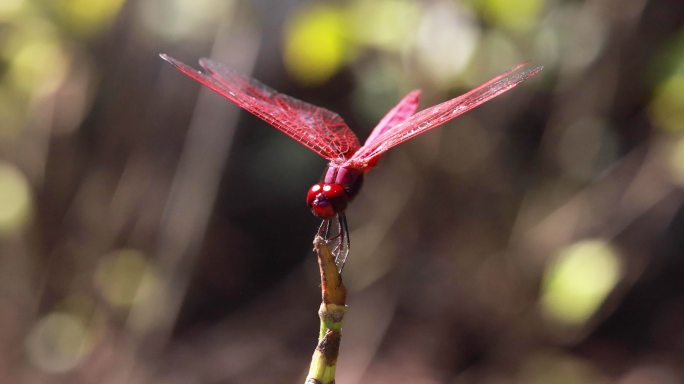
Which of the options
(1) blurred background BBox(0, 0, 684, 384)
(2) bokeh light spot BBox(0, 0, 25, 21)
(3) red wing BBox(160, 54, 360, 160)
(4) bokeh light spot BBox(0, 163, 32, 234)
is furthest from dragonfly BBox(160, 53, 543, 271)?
(4) bokeh light spot BBox(0, 163, 32, 234)

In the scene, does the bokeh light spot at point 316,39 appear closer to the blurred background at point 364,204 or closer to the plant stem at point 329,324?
the blurred background at point 364,204

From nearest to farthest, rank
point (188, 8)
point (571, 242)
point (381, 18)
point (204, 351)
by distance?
1. point (381, 18)
2. point (188, 8)
3. point (571, 242)
4. point (204, 351)

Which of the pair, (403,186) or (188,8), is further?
(403,186)

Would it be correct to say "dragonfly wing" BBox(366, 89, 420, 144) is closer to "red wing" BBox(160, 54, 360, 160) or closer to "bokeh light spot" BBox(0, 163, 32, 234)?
"red wing" BBox(160, 54, 360, 160)

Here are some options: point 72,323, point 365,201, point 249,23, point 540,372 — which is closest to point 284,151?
point 365,201

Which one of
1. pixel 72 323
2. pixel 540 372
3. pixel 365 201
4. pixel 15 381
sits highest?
pixel 365 201

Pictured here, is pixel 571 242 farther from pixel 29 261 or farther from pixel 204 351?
pixel 29 261

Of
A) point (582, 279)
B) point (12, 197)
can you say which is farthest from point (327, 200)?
point (12, 197)
